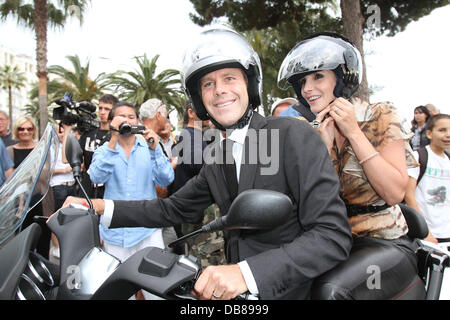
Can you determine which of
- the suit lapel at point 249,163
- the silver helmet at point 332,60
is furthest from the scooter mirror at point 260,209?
the silver helmet at point 332,60

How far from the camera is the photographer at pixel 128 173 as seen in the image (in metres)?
3.20

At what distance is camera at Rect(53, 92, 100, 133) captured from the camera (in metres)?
2.70

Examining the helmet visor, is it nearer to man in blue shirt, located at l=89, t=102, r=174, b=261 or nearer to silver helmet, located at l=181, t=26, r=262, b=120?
silver helmet, located at l=181, t=26, r=262, b=120

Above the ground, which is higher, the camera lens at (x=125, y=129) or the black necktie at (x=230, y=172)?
the camera lens at (x=125, y=129)

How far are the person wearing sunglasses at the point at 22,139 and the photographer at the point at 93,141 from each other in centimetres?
112

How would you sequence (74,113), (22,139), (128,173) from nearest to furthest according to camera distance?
(74,113) → (128,173) → (22,139)

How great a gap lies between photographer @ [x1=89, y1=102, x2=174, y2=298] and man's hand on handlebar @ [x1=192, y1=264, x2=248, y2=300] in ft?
7.16

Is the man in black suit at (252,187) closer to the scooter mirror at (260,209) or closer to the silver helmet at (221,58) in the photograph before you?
the silver helmet at (221,58)

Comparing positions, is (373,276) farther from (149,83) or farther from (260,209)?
(149,83)

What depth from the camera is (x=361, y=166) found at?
1.87 m

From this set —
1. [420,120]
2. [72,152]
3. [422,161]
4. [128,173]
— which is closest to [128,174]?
[128,173]

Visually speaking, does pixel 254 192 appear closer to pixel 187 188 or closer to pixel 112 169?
pixel 187 188

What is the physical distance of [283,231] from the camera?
155cm

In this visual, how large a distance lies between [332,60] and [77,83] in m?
31.0
